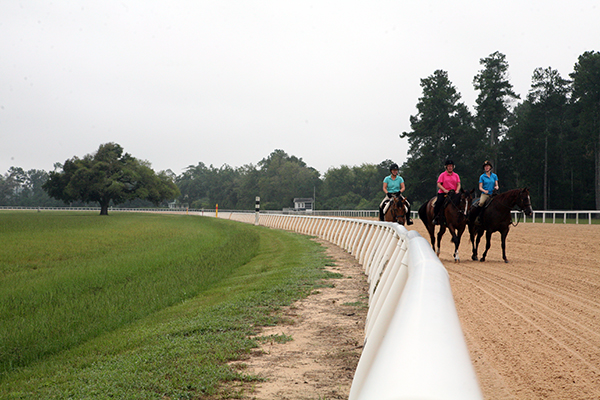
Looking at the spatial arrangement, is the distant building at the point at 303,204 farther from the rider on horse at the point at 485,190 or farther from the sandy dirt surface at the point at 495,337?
the sandy dirt surface at the point at 495,337

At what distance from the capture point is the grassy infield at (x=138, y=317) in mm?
4609

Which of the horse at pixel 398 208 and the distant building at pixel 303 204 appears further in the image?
the distant building at pixel 303 204

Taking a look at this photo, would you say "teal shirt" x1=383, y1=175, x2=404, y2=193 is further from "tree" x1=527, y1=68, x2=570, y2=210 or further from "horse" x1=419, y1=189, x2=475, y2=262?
"tree" x1=527, y1=68, x2=570, y2=210

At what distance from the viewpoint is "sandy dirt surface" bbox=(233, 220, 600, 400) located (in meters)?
4.09

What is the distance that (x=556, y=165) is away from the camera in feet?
186

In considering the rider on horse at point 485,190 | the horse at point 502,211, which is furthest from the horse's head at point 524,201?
the rider on horse at point 485,190

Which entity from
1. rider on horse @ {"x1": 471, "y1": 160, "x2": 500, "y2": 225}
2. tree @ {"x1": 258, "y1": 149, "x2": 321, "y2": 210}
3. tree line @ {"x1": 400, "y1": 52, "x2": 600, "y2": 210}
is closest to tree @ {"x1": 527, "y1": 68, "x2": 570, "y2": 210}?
tree line @ {"x1": 400, "y1": 52, "x2": 600, "y2": 210}

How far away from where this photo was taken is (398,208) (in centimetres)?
1369

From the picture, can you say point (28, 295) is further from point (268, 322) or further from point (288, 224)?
point (288, 224)

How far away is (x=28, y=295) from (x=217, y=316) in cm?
531

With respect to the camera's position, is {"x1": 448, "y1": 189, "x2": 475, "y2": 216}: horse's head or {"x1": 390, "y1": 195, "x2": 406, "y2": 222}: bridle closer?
{"x1": 448, "y1": 189, "x2": 475, "y2": 216}: horse's head

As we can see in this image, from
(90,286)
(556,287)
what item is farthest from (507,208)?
(90,286)

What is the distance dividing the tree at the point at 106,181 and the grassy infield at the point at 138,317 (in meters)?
64.8

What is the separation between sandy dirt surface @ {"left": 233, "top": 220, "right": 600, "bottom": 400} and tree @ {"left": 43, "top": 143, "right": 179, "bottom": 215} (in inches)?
2928
